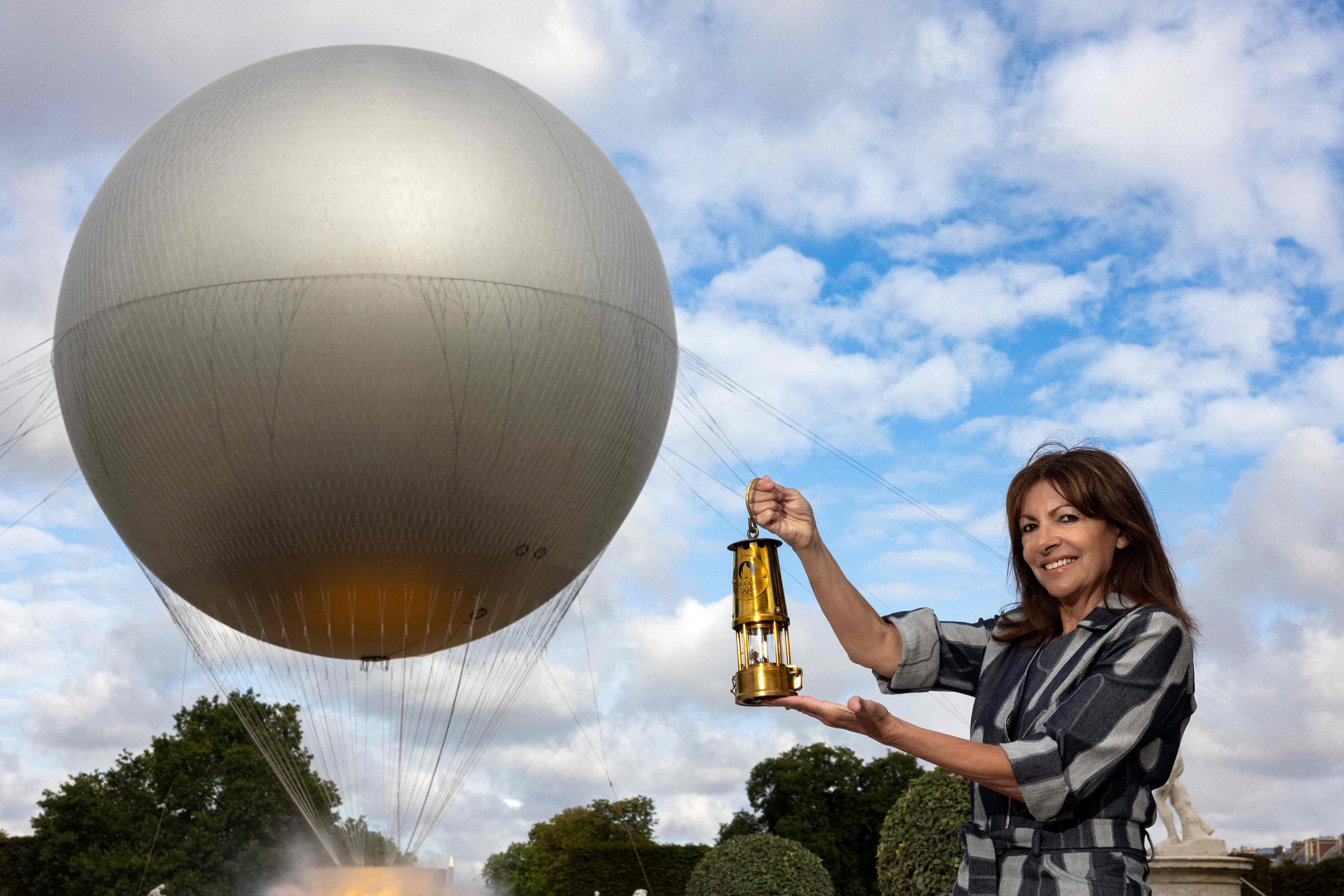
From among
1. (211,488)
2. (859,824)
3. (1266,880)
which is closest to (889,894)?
(211,488)

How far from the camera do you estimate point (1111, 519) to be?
2.54 metres

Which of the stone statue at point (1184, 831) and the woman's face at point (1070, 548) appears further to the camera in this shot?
the stone statue at point (1184, 831)

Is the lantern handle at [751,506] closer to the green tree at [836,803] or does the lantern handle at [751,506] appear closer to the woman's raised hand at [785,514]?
the woman's raised hand at [785,514]

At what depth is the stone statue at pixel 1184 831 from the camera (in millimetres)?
13930

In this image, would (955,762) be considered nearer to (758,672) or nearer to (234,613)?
(758,672)

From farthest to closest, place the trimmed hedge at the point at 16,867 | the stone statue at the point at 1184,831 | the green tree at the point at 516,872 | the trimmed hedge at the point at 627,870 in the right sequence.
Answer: the green tree at the point at 516,872 → the trimmed hedge at the point at 16,867 → the trimmed hedge at the point at 627,870 → the stone statue at the point at 1184,831

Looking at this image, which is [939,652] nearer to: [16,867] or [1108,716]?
[1108,716]

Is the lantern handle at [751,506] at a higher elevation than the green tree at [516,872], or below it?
below

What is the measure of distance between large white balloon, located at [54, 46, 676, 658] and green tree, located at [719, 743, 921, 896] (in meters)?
34.9

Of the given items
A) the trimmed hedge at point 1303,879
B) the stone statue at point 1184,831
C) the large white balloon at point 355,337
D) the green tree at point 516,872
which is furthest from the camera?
the green tree at point 516,872

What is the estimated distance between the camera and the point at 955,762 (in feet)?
7.19

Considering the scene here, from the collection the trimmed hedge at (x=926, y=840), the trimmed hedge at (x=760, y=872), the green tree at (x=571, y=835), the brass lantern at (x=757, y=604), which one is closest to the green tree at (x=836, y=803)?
the green tree at (x=571, y=835)

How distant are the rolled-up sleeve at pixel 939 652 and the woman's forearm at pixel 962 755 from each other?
597 millimetres

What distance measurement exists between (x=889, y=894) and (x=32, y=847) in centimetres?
3223
